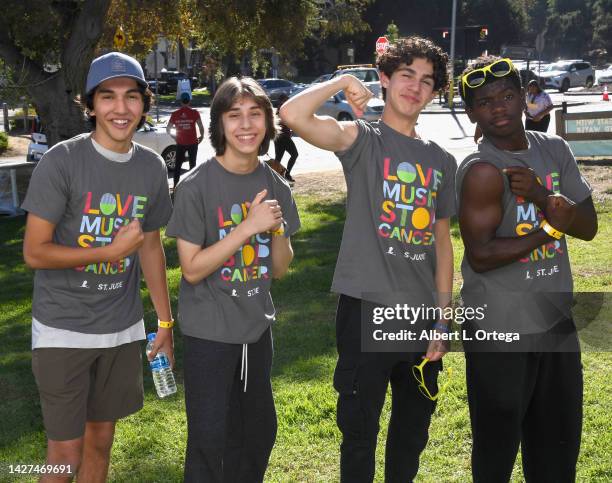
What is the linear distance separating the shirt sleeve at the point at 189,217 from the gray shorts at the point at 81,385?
21.9 inches

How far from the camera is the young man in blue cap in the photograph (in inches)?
121

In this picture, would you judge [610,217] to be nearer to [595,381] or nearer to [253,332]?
Result: [595,381]

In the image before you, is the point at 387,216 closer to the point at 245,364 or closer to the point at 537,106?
the point at 245,364

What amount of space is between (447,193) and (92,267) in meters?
1.54

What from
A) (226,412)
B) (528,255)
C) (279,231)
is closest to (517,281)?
(528,255)

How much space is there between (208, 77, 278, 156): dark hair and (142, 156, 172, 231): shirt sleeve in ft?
0.92

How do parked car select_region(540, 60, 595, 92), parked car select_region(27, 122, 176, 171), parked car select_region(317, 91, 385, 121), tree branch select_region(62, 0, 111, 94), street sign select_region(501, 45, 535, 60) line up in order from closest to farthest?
tree branch select_region(62, 0, 111, 94)
parked car select_region(27, 122, 176, 171)
parked car select_region(317, 91, 385, 121)
street sign select_region(501, 45, 535, 60)
parked car select_region(540, 60, 595, 92)

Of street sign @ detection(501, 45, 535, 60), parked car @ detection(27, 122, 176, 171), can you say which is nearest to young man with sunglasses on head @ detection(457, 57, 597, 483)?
parked car @ detection(27, 122, 176, 171)

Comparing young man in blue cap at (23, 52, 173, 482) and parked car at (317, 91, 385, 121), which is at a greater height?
parked car at (317, 91, 385, 121)

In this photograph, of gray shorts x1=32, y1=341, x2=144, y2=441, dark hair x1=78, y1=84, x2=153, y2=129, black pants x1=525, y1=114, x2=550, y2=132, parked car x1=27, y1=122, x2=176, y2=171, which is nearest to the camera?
gray shorts x1=32, y1=341, x2=144, y2=441

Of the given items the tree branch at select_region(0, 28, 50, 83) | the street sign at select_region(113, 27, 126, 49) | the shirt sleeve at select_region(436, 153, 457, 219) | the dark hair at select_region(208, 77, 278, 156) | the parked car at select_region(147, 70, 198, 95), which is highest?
Result: the parked car at select_region(147, 70, 198, 95)

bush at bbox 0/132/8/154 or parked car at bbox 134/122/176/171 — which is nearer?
parked car at bbox 134/122/176/171

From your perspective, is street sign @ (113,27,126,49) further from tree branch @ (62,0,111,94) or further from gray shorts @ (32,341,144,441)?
gray shorts @ (32,341,144,441)

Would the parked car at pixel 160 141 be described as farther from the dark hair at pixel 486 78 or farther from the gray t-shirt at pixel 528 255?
the gray t-shirt at pixel 528 255
